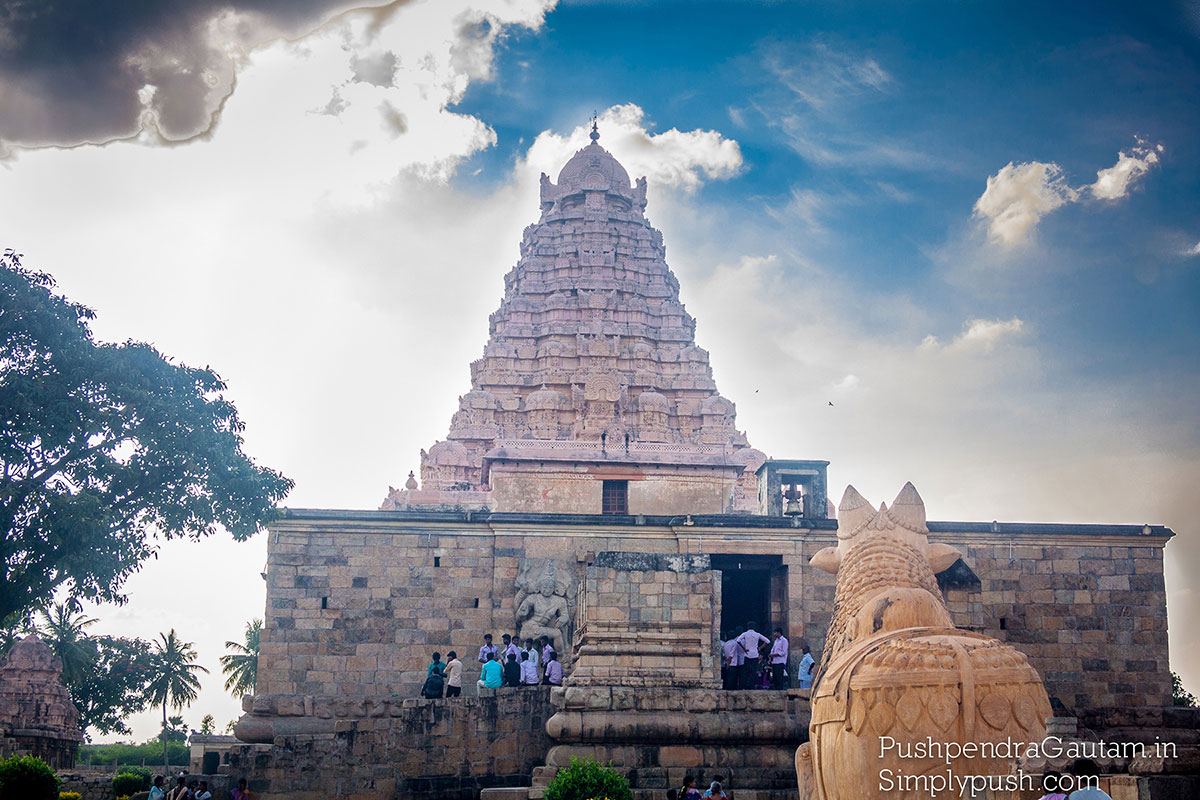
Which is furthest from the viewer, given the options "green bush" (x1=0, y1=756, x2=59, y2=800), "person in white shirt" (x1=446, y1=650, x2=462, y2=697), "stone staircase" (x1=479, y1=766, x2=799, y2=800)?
"green bush" (x1=0, y1=756, x2=59, y2=800)

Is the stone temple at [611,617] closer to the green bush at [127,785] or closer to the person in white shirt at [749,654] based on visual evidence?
the person in white shirt at [749,654]

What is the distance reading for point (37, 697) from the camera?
26.6m

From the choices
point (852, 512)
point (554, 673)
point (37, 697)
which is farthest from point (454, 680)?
point (37, 697)

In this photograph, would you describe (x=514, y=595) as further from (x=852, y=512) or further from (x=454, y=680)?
(x=852, y=512)

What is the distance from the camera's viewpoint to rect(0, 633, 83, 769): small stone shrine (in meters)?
25.5

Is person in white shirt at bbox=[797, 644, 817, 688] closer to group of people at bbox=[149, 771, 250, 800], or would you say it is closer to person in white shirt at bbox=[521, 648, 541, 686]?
person in white shirt at bbox=[521, 648, 541, 686]

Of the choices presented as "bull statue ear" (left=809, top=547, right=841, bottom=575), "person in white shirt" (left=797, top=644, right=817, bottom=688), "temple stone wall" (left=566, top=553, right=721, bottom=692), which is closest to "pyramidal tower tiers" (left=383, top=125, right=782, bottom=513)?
"person in white shirt" (left=797, top=644, right=817, bottom=688)

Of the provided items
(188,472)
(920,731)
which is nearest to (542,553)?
(188,472)

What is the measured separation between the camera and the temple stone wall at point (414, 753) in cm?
1422

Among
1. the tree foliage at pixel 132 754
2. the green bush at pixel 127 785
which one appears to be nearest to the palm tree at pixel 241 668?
the tree foliage at pixel 132 754

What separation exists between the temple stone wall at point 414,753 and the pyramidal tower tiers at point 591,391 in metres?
17.8

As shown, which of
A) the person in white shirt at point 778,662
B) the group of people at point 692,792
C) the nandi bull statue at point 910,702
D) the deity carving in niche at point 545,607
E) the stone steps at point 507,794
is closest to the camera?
the nandi bull statue at point 910,702

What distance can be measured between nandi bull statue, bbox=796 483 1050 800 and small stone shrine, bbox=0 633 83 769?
21730mm

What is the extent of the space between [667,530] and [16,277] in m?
11.3
